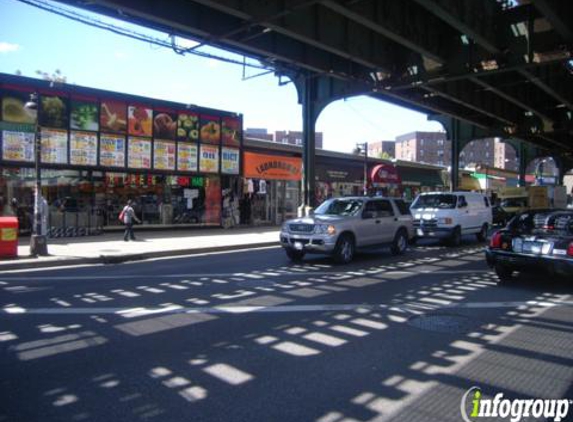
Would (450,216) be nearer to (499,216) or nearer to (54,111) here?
(499,216)

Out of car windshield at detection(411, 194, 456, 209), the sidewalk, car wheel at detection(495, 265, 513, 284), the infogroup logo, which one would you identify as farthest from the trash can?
car windshield at detection(411, 194, 456, 209)

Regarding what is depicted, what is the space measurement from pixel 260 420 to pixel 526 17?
16373mm

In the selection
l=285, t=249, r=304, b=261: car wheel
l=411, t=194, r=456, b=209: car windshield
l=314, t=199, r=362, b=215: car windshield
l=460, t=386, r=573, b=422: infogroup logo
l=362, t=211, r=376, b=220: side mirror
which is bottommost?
l=460, t=386, r=573, b=422: infogroup logo

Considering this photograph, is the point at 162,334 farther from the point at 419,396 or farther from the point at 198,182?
the point at 198,182

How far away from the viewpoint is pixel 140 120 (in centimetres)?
2225

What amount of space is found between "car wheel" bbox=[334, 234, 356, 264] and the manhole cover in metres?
5.55

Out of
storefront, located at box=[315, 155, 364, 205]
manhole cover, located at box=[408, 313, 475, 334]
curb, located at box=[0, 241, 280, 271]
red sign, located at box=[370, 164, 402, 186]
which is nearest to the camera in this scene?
manhole cover, located at box=[408, 313, 475, 334]

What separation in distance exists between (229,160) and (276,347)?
2063 cm

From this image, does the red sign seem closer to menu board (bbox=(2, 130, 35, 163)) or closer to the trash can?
menu board (bbox=(2, 130, 35, 163))

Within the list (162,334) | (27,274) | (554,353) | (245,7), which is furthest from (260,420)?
(245,7)

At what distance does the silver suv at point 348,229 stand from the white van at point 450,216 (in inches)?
95.1

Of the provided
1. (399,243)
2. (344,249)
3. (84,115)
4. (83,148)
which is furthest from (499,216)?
(84,115)

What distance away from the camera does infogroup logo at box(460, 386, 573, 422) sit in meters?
4.13

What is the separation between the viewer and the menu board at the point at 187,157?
934 inches
